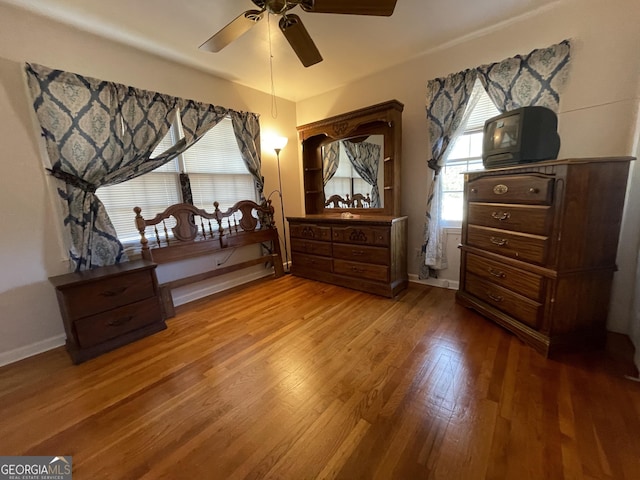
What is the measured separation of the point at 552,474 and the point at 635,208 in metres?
1.93

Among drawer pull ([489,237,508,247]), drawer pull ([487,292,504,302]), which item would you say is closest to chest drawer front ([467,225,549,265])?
drawer pull ([489,237,508,247])

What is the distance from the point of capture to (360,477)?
40.5 inches

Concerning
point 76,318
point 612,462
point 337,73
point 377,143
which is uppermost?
point 337,73

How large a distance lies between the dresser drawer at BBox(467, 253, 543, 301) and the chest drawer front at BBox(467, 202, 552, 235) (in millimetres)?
300

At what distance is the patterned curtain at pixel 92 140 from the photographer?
6.44 feet

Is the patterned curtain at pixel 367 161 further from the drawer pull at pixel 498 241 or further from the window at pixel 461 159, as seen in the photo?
the drawer pull at pixel 498 241

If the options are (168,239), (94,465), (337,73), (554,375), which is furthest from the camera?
(337,73)

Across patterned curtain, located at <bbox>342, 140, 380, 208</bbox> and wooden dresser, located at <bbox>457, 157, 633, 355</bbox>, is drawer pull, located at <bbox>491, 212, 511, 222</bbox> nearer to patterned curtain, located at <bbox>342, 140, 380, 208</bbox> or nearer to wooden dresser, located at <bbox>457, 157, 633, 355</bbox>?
wooden dresser, located at <bbox>457, 157, 633, 355</bbox>

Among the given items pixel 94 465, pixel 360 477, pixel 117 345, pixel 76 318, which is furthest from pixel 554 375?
pixel 76 318

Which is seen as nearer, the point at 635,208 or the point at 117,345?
the point at 635,208

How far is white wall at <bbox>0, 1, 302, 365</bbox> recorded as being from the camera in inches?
71.7

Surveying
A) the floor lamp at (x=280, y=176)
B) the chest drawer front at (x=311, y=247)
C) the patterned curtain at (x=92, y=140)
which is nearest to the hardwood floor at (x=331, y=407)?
the patterned curtain at (x=92, y=140)

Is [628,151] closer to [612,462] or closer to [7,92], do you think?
[612,462]

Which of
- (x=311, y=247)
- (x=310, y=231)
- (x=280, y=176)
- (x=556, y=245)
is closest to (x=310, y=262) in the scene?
(x=311, y=247)
